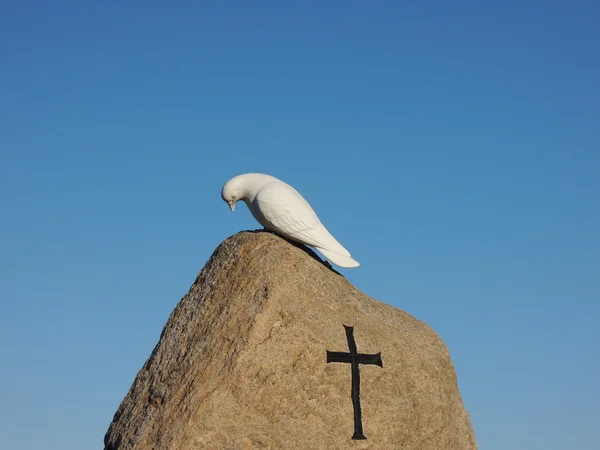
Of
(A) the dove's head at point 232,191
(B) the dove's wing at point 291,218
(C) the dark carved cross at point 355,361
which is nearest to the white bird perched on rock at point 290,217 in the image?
(B) the dove's wing at point 291,218

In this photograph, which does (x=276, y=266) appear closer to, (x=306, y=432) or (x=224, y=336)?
(x=224, y=336)

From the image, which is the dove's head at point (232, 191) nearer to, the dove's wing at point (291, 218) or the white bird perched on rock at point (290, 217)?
the white bird perched on rock at point (290, 217)

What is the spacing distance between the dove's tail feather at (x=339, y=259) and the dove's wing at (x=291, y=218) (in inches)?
1.5

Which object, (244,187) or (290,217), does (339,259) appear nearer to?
(290,217)

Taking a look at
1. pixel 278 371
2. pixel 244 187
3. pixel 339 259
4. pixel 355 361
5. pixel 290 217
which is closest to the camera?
pixel 278 371

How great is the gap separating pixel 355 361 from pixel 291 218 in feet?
6.10

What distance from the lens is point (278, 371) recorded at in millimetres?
9188

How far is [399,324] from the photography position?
34.6ft

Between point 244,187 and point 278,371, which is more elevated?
point 244,187

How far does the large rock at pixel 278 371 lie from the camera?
9.08 metres

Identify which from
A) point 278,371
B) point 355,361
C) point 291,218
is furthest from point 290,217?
point 278,371

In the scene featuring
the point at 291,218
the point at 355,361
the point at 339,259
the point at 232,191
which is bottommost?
the point at 355,361

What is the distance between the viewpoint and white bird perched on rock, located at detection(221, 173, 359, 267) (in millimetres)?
10336

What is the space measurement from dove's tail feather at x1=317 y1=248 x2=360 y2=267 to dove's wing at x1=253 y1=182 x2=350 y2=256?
39 mm
